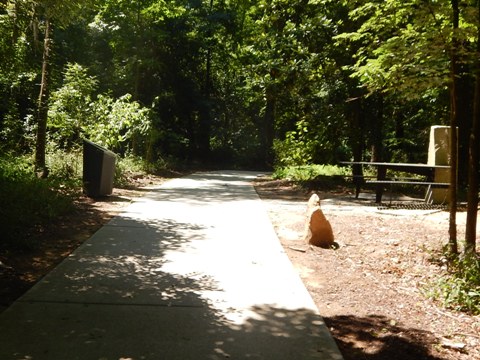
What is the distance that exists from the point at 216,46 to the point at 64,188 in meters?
24.3

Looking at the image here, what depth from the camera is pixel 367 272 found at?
6.05 meters

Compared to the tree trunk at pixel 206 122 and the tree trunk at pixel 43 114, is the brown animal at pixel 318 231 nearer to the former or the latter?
the tree trunk at pixel 43 114

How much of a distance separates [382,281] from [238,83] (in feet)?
103

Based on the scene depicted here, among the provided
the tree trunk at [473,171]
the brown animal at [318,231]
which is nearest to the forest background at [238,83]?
the tree trunk at [473,171]

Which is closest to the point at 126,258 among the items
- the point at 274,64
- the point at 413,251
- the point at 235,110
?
the point at 413,251

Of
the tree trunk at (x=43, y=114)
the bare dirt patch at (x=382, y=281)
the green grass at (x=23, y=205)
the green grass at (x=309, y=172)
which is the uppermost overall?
the tree trunk at (x=43, y=114)

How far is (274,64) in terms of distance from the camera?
15.7m

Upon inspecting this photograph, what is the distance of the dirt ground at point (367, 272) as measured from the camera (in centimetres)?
394

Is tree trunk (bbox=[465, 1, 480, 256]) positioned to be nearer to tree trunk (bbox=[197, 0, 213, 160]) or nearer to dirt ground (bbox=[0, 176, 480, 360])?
dirt ground (bbox=[0, 176, 480, 360])

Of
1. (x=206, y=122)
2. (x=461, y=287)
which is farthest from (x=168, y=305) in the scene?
(x=206, y=122)

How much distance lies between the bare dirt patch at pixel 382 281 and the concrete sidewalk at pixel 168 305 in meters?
0.29

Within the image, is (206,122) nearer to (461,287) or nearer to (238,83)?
(238,83)

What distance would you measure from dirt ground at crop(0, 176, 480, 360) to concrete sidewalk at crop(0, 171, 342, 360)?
25 cm

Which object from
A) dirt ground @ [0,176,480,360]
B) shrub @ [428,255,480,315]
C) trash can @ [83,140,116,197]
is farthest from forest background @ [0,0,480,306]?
dirt ground @ [0,176,480,360]
